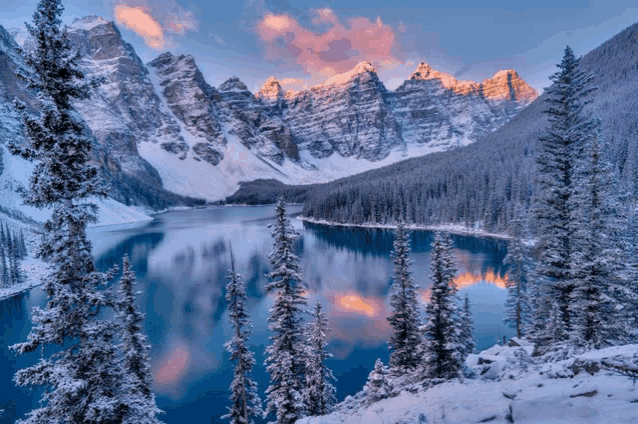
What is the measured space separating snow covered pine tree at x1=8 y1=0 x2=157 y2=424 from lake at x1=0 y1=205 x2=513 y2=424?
19569mm

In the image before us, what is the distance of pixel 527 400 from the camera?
27.4ft

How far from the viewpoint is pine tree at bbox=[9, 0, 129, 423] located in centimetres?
896

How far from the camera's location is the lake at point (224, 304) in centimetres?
2962

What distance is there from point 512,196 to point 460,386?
103 meters

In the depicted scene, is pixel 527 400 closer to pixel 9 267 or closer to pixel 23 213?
pixel 9 267

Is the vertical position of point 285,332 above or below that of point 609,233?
below

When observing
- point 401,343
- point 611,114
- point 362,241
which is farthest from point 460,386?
point 611,114

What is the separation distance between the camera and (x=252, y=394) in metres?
20.9

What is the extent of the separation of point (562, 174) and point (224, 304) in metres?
43.9

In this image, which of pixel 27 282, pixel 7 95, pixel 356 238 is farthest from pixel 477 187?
pixel 7 95

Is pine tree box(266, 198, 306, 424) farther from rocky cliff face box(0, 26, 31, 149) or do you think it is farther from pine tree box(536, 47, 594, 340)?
rocky cliff face box(0, 26, 31, 149)

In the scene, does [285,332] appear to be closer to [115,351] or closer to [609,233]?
[115,351]

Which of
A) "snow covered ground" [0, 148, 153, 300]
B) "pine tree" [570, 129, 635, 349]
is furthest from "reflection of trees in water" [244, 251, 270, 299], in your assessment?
"pine tree" [570, 129, 635, 349]

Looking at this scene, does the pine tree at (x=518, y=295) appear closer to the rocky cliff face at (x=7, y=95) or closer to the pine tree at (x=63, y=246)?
the pine tree at (x=63, y=246)
